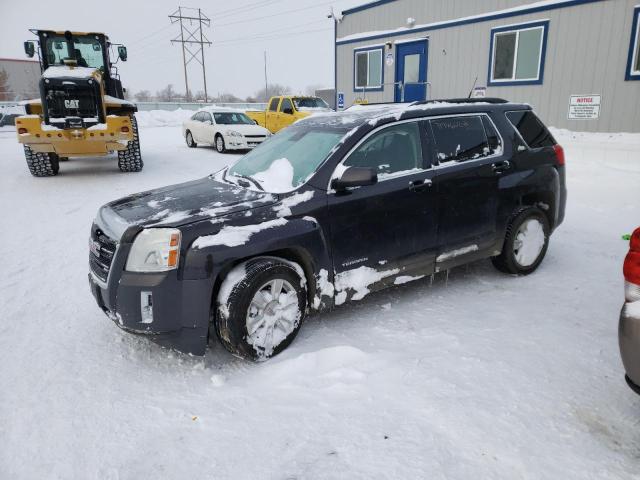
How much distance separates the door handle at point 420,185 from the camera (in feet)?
12.3

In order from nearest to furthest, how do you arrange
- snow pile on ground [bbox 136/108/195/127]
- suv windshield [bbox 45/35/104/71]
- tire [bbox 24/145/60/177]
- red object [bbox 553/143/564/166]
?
red object [bbox 553/143/564/166] < tire [bbox 24/145/60/177] < suv windshield [bbox 45/35/104/71] < snow pile on ground [bbox 136/108/195/127]

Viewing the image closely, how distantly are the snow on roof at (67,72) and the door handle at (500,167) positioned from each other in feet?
32.2

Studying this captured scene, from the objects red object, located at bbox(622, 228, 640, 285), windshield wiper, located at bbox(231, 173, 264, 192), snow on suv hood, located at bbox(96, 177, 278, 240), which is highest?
windshield wiper, located at bbox(231, 173, 264, 192)


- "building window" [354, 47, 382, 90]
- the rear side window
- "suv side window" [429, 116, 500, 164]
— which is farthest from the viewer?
"building window" [354, 47, 382, 90]

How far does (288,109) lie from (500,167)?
44.2ft

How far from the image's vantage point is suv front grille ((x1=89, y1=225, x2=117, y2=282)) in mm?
3127

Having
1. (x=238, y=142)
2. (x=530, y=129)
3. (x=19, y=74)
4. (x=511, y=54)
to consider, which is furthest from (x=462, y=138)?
(x=19, y=74)

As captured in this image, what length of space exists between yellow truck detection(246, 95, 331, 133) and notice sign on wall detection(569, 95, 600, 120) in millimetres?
7920

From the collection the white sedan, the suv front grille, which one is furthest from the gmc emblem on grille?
the white sedan

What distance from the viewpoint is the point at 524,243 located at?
4609mm

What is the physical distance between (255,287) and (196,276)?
15.1 inches

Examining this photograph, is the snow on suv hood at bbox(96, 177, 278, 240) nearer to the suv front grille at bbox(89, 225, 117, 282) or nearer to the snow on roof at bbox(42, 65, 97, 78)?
the suv front grille at bbox(89, 225, 117, 282)

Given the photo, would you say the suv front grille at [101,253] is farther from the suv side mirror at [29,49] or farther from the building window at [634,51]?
the building window at [634,51]

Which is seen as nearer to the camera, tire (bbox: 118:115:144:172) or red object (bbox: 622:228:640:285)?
red object (bbox: 622:228:640:285)
